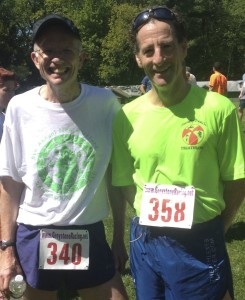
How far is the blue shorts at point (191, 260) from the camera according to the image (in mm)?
2391

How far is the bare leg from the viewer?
2.81m

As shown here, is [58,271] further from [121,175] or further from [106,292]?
[121,175]

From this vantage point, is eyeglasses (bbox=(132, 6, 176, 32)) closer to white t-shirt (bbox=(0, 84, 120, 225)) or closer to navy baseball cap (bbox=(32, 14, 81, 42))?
navy baseball cap (bbox=(32, 14, 81, 42))

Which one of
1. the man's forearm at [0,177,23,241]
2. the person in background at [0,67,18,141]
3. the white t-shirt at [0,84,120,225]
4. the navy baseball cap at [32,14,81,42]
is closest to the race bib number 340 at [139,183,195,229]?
the white t-shirt at [0,84,120,225]

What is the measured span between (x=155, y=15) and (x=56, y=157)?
2.88ft

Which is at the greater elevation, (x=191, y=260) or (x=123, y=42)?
(x=123, y=42)

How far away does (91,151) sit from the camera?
277cm

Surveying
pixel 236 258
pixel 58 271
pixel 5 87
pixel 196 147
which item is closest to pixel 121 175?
pixel 196 147

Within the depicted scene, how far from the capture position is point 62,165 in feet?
8.98

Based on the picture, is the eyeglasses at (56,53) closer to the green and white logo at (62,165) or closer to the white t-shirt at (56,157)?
the white t-shirt at (56,157)

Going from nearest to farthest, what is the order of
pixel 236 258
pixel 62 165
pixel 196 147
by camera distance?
1. pixel 196 147
2. pixel 62 165
3. pixel 236 258

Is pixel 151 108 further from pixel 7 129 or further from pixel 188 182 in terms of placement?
pixel 7 129

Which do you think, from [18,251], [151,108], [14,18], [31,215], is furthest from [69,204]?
[14,18]

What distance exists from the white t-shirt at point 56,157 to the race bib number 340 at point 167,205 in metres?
0.40
